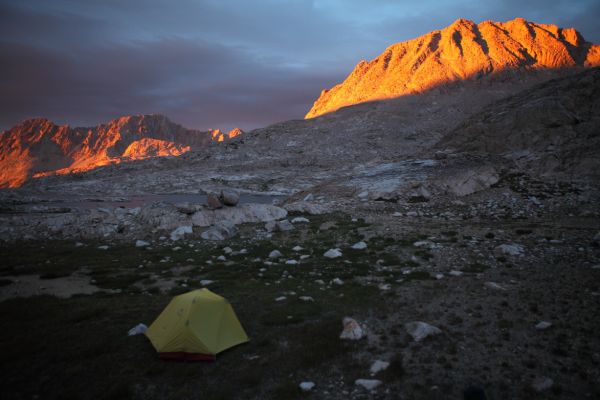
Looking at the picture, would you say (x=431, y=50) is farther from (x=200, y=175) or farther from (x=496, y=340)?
(x=496, y=340)

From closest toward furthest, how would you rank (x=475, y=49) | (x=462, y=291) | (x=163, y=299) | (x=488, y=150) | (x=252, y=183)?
(x=462, y=291)
(x=163, y=299)
(x=488, y=150)
(x=252, y=183)
(x=475, y=49)

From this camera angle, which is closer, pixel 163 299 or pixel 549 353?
pixel 549 353

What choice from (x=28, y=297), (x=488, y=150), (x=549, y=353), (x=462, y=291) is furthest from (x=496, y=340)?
(x=488, y=150)

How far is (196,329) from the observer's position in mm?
9484

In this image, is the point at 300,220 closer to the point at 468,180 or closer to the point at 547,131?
the point at 468,180

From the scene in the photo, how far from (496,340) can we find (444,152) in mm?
34855

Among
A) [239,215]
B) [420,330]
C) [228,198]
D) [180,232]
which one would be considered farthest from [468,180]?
[420,330]

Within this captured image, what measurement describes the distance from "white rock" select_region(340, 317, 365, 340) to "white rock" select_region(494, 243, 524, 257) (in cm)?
956

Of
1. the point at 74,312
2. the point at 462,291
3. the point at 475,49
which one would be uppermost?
the point at 475,49

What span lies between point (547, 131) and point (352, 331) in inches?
1469

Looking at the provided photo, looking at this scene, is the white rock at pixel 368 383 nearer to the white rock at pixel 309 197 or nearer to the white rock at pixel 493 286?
the white rock at pixel 493 286

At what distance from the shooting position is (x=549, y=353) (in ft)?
26.0

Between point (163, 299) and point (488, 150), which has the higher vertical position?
point (488, 150)

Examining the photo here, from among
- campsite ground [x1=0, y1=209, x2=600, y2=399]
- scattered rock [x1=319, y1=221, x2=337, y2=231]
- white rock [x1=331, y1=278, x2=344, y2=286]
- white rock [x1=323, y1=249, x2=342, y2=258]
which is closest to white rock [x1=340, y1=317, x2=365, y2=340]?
campsite ground [x1=0, y1=209, x2=600, y2=399]
